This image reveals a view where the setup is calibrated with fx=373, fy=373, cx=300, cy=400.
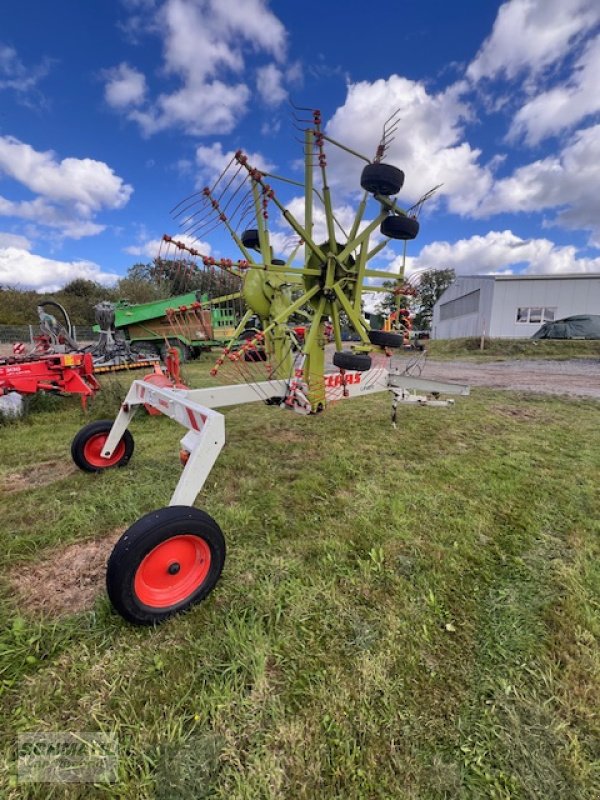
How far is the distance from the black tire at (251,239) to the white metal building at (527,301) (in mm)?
23286

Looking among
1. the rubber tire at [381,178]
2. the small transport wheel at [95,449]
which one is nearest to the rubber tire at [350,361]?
the rubber tire at [381,178]

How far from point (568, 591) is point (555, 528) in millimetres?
953

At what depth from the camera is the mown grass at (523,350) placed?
62.0ft

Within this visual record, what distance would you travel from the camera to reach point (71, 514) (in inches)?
131

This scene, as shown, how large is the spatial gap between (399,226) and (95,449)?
4.38m

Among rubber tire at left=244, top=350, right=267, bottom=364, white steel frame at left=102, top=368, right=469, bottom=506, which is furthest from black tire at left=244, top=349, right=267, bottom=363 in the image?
white steel frame at left=102, top=368, right=469, bottom=506

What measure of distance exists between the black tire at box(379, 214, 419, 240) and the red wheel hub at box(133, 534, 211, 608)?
4.04 metres

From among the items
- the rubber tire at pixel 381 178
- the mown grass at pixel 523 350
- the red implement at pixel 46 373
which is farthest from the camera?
the mown grass at pixel 523 350

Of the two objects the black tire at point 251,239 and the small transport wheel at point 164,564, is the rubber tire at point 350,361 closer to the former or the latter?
the black tire at point 251,239

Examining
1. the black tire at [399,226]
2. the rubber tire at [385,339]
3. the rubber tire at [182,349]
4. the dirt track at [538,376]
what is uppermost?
the black tire at [399,226]

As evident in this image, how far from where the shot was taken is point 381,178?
4031mm

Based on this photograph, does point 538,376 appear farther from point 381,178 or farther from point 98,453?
point 98,453

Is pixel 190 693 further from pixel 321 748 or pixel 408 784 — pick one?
pixel 408 784

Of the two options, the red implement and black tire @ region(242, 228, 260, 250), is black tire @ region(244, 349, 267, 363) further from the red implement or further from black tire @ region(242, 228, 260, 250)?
the red implement
